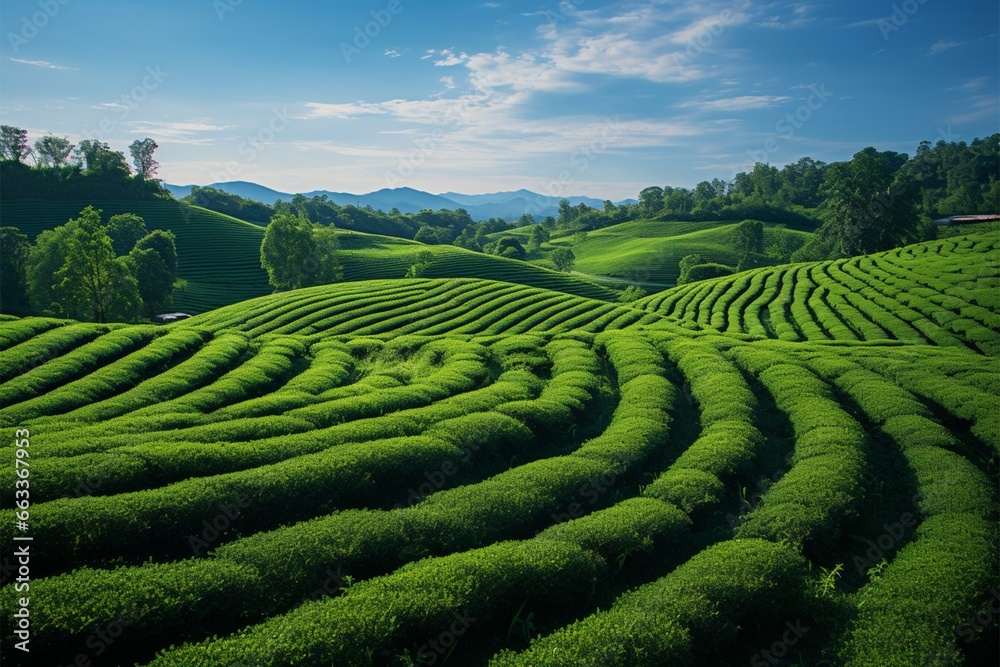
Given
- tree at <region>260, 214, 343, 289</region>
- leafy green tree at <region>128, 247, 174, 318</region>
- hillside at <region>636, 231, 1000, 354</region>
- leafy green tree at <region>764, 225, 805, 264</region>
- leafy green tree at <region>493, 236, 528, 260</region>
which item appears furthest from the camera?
leafy green tree at <region>493, 236, 528, 260</region>

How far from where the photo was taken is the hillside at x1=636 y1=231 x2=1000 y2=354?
4159 centimetres

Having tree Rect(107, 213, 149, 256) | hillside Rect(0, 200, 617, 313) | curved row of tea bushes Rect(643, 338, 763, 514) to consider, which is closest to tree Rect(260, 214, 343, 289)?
hillside Rect(0, 200, 617, 313)

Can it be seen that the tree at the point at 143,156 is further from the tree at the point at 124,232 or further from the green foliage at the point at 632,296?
the green foliage at the point at 632,296

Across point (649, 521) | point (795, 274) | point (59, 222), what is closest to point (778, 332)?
point (795, 274)

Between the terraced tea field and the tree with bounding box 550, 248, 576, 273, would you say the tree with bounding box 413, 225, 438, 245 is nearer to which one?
the tree with bounding box 550, 248, 576, 273

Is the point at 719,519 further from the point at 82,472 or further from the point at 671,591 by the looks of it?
the point at 82,472

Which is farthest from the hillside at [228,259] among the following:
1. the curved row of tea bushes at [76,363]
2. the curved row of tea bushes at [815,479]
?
the curved row of tea bushes at [815,479]

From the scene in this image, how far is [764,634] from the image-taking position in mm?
10922

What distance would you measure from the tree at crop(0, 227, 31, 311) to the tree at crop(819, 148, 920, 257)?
372 ft

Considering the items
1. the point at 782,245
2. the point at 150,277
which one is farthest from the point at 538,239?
the point at 150,277

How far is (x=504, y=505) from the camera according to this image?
45.6ft

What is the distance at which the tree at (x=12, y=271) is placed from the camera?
65.8m

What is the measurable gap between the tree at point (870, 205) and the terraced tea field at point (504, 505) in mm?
68086

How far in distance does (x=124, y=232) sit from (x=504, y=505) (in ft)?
334
